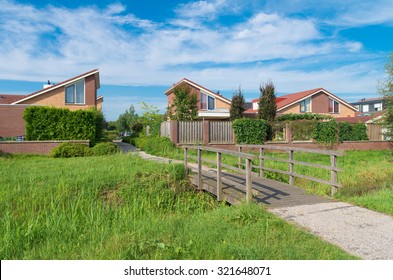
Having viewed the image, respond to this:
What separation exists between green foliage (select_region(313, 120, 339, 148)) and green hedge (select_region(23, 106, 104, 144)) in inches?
613

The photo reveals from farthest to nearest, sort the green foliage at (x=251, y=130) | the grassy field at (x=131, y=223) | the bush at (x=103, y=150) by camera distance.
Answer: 1. the green foliage at (x=251, y=130)
2. the bush at (x=103, y=150)
3. the grassy field at (x=131, y=223)

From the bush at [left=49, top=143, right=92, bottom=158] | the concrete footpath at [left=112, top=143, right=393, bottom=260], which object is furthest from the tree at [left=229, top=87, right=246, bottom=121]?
the concrete footpath at [left=112, top=143, right=393, bottom=260]

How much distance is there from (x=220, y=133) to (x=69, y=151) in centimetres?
996

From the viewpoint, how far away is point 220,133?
65.6ft

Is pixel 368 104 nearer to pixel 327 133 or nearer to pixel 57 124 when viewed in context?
pixel 327 133

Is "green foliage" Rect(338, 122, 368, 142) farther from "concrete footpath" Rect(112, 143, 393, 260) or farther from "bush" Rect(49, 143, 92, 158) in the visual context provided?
"bush" Rect(49, 143, 92, 158)

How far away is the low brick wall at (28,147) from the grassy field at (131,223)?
26.3 feet

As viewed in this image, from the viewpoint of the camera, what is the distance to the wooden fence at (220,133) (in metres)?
19.8

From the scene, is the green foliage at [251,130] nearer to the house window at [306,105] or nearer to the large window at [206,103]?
the large window at [206,103]

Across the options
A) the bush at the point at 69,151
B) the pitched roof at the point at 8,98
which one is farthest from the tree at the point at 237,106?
the pitched roof at the point at 8,98

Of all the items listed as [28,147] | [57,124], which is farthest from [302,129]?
[28,147]

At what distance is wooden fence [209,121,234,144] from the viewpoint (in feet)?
Answer: 64.8

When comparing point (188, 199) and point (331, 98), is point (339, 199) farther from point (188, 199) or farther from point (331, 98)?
point (331, 98)

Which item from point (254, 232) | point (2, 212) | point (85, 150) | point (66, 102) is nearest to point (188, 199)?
point (254, 232)
